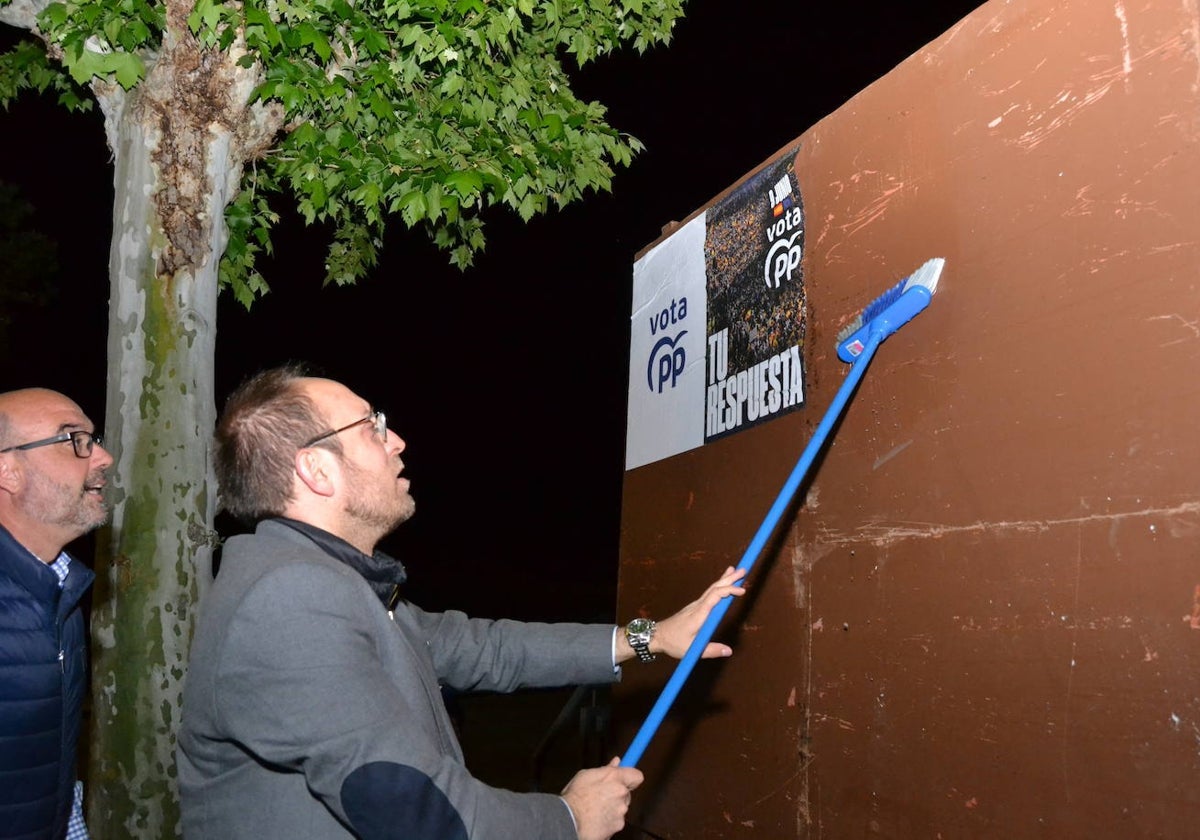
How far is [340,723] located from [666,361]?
2.88 metres

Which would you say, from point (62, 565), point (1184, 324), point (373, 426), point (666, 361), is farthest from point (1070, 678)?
point (62, 565)

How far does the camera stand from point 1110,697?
2.05m

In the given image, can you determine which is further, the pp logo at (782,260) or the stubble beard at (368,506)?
the pp logo at (782,260)

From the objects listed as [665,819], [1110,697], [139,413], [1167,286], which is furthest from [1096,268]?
[139,413]

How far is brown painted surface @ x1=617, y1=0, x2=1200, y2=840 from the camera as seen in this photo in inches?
79.1

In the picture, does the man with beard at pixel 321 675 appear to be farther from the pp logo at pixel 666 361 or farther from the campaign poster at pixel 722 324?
the pp logo at pixel 666 361

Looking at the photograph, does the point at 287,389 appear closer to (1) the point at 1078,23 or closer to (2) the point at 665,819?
(1) the point at 1078,23

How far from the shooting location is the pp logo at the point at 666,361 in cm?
421

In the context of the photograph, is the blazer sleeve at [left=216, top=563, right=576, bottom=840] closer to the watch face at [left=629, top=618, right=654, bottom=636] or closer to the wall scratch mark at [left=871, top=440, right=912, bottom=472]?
the watch face at [left=629, top=618, right=654, bottom=636]

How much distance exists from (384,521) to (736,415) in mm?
1849

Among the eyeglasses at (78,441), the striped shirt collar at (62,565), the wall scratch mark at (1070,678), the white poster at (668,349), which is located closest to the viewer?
the wall scratch mark at (1070,678)

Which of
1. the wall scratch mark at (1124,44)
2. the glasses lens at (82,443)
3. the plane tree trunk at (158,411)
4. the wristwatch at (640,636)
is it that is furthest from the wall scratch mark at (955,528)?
the plane tree trunk at (158,411)

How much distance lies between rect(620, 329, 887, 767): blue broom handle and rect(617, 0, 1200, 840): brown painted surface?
11 cm

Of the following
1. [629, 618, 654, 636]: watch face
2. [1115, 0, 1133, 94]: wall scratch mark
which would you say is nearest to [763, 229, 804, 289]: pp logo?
[1115, 0, 1133, 94]: wall scratch mark
